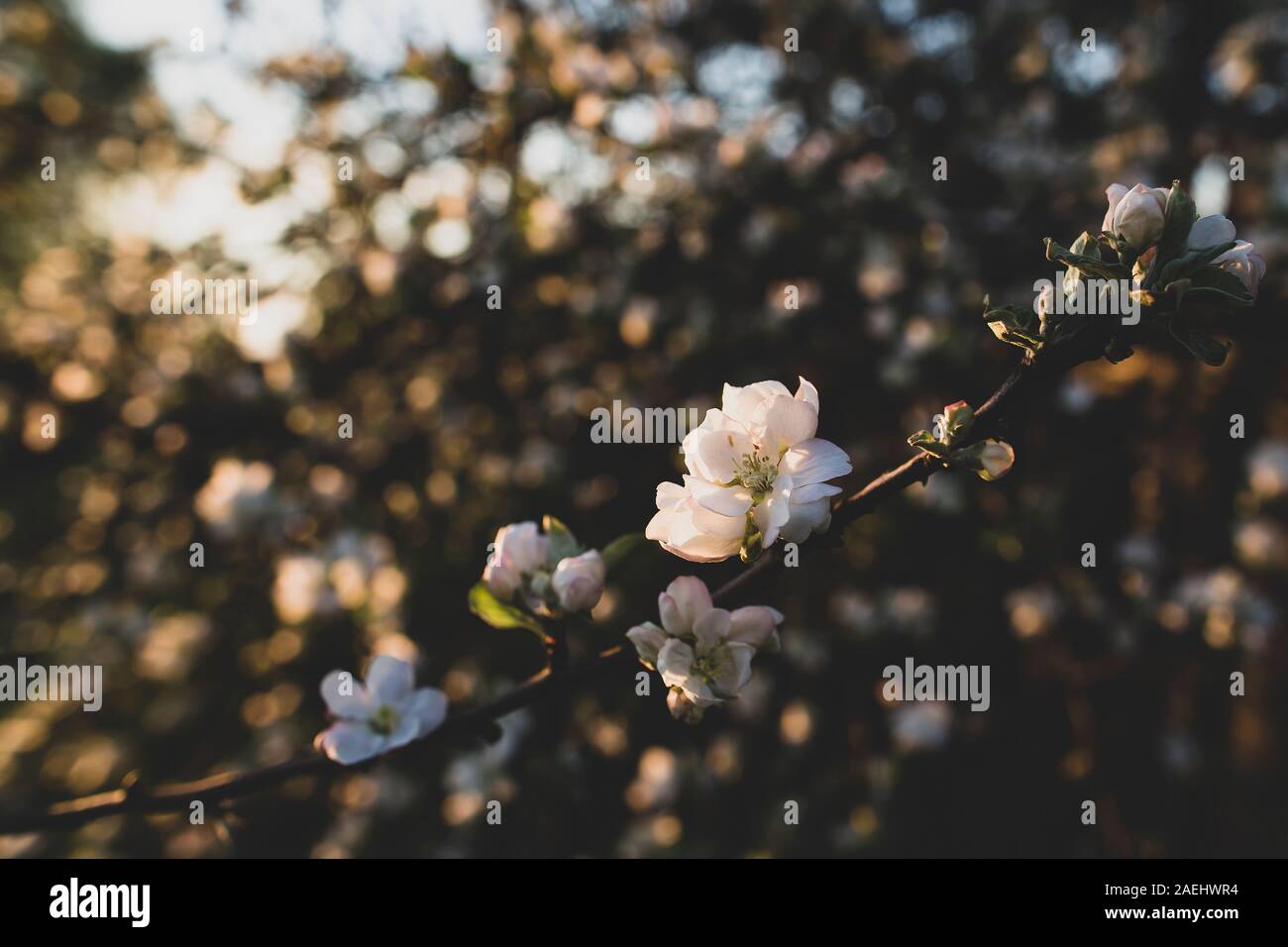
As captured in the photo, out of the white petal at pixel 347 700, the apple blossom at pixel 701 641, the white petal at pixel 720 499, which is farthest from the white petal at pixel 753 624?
the white petal at pixel 347 700

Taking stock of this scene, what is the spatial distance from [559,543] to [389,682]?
325mm

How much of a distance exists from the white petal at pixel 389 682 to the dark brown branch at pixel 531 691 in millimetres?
109

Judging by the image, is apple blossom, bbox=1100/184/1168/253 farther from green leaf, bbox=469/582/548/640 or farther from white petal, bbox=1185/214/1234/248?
green leaf, bbox=469/582/548/640

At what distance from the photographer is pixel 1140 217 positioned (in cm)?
64

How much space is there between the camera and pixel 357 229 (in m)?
2.82

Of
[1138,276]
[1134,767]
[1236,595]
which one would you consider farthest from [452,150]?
[1134,767]

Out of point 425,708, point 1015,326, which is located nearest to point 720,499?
point 1015,326

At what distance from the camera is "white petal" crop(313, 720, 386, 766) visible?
927 millimetres

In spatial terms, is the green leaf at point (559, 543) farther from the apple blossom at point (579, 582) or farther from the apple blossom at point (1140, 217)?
the apple blossom at point (1140, 217)

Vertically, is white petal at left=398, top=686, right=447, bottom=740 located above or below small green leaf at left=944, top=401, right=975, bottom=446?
below

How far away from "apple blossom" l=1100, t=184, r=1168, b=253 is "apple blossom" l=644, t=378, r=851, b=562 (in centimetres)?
28

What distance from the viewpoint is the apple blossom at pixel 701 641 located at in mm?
764

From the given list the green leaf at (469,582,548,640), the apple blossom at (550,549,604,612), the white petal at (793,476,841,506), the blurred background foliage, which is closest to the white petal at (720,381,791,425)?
the white petal at (793,476,841,506)

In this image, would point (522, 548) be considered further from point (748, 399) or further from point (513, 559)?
point (748, 399)
